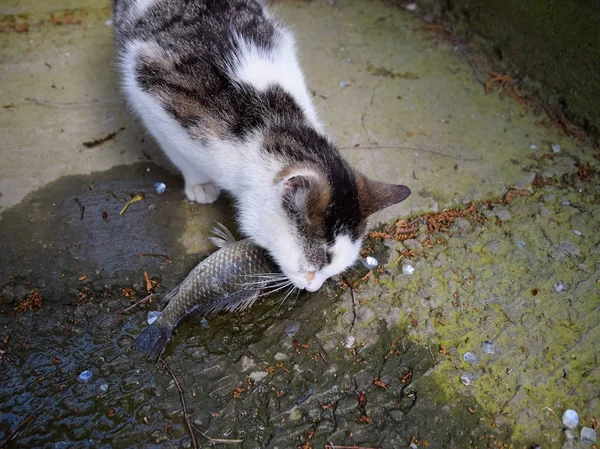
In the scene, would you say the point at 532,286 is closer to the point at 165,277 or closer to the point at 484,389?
the point at 484,389

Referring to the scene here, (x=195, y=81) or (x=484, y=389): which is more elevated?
(x=195, y=81)

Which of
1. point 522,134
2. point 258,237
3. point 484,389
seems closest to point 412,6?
point 522,134

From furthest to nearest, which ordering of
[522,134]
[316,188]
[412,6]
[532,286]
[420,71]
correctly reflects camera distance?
[412,6], [420,71], [522,134], [532,286], [316,188]

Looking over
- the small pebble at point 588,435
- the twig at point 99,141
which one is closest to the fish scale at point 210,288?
the twig at point 99,141

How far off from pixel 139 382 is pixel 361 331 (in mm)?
1090

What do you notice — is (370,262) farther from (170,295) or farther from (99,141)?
(99,141)

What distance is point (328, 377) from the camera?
2.49 m

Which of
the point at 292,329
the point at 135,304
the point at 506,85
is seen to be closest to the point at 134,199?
the point at 135,304

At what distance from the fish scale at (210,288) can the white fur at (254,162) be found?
0.11 meters

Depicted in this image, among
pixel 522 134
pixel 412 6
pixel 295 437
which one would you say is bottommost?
pixel 295 437

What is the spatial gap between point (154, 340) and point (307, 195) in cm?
102

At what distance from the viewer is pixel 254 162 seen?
2592mm

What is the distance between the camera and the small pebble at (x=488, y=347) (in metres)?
2.57

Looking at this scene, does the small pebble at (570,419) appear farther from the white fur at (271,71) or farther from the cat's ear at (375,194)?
the white fur at (271,71)
